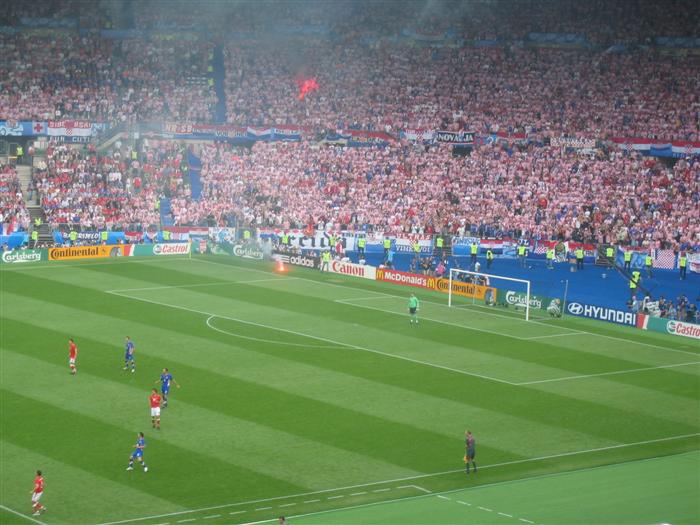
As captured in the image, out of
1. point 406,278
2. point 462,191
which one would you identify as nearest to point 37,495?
point 406,278

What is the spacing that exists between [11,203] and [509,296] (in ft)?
112

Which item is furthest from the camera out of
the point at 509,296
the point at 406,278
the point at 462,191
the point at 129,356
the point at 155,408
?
the point at 462,191

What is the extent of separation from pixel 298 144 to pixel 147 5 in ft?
65.0

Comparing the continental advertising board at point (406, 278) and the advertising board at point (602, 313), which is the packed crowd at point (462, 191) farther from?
the advertising board at point (602, 313)

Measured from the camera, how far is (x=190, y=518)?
1232 inches

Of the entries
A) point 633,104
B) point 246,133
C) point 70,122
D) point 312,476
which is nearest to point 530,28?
point 633,104

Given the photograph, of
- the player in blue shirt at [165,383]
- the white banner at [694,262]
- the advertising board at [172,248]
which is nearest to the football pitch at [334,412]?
the player in blue shirt at [165,383]

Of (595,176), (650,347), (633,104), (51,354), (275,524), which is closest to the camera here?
(275,524)

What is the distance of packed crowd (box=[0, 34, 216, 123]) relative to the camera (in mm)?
86375

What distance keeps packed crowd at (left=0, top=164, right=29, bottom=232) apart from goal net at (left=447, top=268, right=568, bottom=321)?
27.8 m

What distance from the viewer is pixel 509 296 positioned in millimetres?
61281

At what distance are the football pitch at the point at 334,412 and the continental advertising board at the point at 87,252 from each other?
856 cm

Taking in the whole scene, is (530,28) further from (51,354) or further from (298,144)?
(51,354)

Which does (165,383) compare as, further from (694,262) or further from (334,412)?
(694,262)
